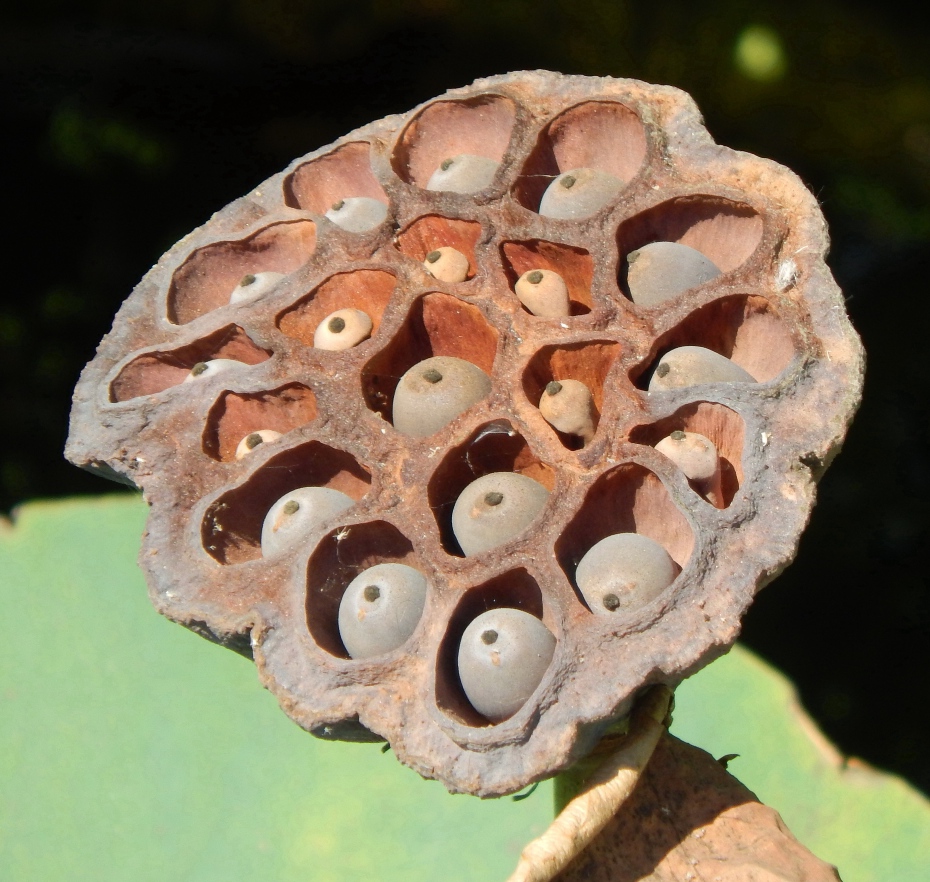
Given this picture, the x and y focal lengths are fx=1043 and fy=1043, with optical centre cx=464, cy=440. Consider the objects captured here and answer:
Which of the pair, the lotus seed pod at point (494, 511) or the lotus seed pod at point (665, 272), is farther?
the lotus seed pod at point (665, 272)

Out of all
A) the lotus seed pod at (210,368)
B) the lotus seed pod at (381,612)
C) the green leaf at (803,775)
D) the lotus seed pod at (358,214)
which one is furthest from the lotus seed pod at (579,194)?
the green leaf at (803,775)

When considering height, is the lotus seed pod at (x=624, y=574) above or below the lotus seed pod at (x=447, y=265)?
below

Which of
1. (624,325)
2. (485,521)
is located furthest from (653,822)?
(624,325)

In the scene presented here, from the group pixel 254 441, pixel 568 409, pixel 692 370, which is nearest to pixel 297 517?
pixel 254 441

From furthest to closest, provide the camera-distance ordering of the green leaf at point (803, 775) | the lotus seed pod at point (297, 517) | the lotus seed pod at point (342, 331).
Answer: the green leaf at point (803, 775), the lotus seed pod at point (342, 331), the lotus seed pod at point (297, 517)

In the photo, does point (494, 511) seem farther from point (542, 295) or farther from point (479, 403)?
point (542, 295)

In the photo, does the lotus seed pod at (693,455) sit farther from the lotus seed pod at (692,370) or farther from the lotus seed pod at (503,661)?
the lotus seed pod at (503,661)

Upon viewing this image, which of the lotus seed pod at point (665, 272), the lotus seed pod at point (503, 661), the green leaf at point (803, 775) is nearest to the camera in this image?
the lotus seed pod at point (503, 661)
